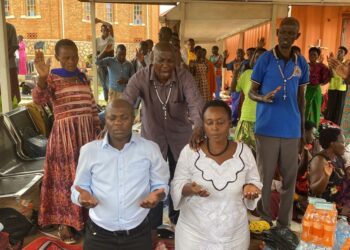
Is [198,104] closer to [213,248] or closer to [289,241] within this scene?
[213,248]

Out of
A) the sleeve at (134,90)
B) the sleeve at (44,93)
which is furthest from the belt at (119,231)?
the sleeve at (44,93)

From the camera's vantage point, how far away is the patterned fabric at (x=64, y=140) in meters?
3.09

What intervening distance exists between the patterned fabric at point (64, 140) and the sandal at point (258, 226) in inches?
58.7

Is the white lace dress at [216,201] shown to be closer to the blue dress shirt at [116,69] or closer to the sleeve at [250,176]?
the sleeve at [250,176]

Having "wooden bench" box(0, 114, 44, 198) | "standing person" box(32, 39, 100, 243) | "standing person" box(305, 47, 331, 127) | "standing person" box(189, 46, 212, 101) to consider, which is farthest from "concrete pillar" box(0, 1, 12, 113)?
"standing person" box(305, 47, 331, 127)

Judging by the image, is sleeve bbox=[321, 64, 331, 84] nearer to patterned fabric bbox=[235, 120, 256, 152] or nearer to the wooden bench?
patterned fabric bbox=[235, 120, 256, 152]

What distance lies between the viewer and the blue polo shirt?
318cm

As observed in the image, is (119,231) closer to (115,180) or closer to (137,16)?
(115,180)

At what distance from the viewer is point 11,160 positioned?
4141 mm

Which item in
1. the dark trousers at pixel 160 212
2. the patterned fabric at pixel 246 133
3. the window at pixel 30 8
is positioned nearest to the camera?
the dark trousers at pixel 160 212

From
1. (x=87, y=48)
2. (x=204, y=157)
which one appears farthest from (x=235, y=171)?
(x=87, y=48)

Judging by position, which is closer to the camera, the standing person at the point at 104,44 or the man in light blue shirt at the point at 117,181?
the man in light blue shirt at the point at 117,181

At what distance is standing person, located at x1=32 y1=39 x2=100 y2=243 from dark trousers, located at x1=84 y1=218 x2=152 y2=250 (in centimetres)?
108

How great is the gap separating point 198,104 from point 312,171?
4.17 feet
